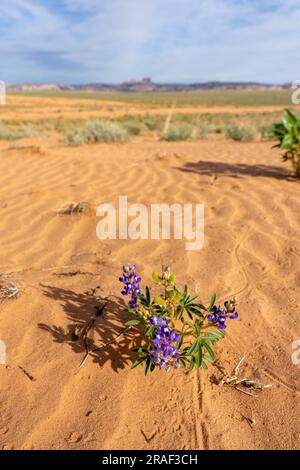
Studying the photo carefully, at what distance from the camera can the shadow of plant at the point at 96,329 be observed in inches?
70.2

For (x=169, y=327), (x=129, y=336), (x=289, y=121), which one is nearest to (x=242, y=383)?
(x=169, y=327)

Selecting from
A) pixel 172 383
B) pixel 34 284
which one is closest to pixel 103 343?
pixel 172 383

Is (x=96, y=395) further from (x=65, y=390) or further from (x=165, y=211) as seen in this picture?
(x=165, y=211)

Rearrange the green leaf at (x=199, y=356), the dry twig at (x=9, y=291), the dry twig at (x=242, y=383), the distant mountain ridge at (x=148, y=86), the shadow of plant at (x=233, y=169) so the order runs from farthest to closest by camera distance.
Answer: the distant mountain ridge at (x=148, y=86), the shadow of plant at (x=233, y=169), the dry twig at (x=9, y=291), the dry twig at (x=242, y=383), the green leaf at (x=199, y=356)

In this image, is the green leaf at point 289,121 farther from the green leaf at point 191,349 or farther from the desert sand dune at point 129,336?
the green leaf at point 191,349

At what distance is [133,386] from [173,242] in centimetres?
160

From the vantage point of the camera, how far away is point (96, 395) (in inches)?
63.1

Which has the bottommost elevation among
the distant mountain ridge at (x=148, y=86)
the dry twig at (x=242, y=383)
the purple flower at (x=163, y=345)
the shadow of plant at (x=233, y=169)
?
the dry twig at (x=242, y=383)

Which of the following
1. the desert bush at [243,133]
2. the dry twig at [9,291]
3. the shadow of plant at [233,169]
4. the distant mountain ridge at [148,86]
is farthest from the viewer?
the distant mountain ridge at [148,86]

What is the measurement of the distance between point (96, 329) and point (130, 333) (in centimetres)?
18

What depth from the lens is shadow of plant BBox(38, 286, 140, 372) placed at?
178 cm

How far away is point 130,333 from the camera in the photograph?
1.89m

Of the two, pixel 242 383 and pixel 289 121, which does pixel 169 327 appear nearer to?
pixel 242 383

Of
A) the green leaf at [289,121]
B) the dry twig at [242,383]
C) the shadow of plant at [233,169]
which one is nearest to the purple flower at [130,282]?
the dry twig at [242,383]
